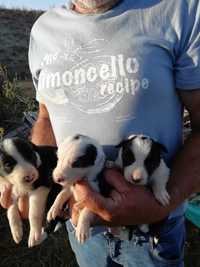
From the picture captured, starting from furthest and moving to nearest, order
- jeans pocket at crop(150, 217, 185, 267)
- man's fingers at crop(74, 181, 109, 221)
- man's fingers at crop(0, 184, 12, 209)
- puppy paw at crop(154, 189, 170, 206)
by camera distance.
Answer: jeans pocket at crop(150, 217, 185, 267)
man's fingers at crop(0, 184, 12, 209)
puppy paw at crop(154, 189, 170, 206)
man's fingers at crop(74, 181, 109, 221)

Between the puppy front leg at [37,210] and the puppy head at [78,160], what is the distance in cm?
15

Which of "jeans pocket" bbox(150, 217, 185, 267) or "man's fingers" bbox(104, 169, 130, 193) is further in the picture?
"jeans pocket" bbox(150, 217, 185, 267)

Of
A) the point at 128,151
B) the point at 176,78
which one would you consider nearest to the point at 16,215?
the point at 128,151

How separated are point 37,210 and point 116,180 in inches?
13.9

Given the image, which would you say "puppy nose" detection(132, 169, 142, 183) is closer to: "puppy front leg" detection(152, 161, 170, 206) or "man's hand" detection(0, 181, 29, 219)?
"puppy front leg" detection(152, 161, 170, 206)

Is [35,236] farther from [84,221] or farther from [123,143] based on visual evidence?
[123,143]

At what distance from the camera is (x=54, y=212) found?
2.36 m

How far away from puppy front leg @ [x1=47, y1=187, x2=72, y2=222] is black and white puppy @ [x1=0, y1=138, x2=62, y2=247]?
5 centimetres

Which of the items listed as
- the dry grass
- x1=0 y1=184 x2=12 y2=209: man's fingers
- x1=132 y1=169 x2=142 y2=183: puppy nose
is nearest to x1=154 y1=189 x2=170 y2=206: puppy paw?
x1=132 y1=169 x2=142 y2=183: puppy nose

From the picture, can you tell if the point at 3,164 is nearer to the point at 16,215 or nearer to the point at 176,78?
the point at 16,215

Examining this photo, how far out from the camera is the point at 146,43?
2420mm

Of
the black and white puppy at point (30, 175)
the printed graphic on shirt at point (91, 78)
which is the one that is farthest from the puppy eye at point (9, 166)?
the printed graphic on shirt at point (91, 78)

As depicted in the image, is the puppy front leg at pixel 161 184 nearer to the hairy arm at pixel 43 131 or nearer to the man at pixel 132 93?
the man at pixel 132 93

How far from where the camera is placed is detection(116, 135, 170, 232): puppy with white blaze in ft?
7.47
